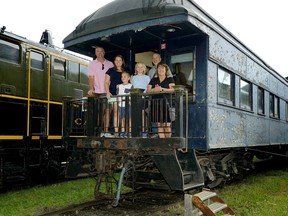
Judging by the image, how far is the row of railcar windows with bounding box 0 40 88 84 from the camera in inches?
330

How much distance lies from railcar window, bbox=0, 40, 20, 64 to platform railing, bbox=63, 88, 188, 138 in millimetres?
3052

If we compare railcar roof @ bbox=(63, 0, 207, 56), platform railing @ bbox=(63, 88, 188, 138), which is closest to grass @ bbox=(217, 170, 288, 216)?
platform railing @ bbox=(63, 88, 188, 138)

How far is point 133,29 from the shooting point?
582cm

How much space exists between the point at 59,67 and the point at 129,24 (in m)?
4.91

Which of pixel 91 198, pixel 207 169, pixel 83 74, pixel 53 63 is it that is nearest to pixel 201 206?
pixel 207 169

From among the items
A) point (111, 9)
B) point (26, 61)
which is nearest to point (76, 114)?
point (111, 9)

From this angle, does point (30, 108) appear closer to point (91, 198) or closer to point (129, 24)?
point (91, 198)

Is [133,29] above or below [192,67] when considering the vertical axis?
above

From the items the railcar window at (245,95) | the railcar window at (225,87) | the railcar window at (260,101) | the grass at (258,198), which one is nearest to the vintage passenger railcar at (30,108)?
the railcar window at (225,87)

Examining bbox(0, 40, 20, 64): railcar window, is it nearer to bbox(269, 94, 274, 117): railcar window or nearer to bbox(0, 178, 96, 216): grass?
bbox(0, 178, 96, 216): grass

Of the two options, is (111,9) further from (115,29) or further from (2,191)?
(2,191)

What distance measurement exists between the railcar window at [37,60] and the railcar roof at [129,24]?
244cm

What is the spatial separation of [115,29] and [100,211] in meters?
3.08

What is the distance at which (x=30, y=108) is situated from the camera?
879cm
